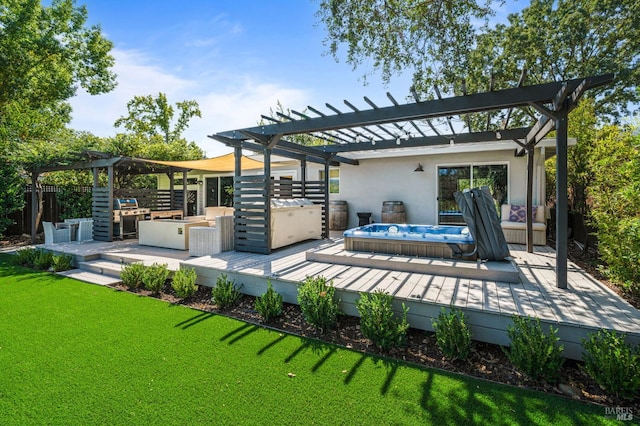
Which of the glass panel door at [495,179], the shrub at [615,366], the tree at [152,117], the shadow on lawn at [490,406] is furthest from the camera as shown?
the tree at [152,117]

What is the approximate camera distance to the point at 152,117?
25328 millimetres

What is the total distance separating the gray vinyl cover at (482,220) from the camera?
15.8 feet

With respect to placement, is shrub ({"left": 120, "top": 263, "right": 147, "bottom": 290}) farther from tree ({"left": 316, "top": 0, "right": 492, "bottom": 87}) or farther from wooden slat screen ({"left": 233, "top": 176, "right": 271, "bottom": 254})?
tree ({"left": 316, "top": 0, "right": 492, "bottom": 87})

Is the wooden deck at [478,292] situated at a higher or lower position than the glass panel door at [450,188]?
lower

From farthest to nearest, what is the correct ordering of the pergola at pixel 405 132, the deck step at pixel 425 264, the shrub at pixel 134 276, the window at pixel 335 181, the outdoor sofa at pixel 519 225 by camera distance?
the window at pixel 335 181
the outdoor sofa at pixel 519 225
the shrub at pixel 134 276
the deck step at pixel 425 264
the pergola at pixel 405 132

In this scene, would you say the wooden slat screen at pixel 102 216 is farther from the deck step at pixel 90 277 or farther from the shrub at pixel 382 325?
the shrub at pixel 382 325

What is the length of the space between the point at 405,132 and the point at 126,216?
805 centimetres

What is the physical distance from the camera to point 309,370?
2.83 metres

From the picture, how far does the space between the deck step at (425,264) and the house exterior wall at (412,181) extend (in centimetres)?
476

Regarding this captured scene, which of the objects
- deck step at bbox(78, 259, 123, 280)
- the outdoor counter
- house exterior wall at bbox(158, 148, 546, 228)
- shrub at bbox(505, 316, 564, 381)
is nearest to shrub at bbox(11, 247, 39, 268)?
deck step at bbox(78, 259, 123, 280)

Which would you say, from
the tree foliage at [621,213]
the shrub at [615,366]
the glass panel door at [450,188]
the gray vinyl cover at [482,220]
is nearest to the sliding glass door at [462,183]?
the glass panel door at [450,188]

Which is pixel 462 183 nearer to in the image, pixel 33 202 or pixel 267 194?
pixel 267 194

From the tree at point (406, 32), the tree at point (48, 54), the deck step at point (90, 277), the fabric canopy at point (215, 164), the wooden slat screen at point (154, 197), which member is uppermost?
the tree at point (48, 54)

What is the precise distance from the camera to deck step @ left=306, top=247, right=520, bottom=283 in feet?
14.1
